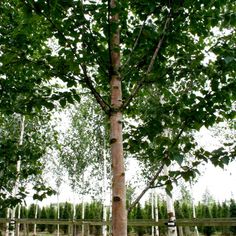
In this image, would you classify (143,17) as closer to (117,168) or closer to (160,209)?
(117,168)

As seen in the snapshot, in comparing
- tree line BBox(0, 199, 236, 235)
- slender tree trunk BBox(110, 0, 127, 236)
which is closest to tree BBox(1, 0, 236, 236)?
slender tree trunk BBox(110, 0, 127, 236)

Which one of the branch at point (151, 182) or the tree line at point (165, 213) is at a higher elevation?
the branch at point (151, 182)

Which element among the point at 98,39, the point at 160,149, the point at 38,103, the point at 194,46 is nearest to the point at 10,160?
the point at 38,103

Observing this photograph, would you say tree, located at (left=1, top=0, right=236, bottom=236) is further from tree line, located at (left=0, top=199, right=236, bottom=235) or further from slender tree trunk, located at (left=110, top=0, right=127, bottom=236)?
tree line, located at (left=0, top=199, right=236, bottom=235)

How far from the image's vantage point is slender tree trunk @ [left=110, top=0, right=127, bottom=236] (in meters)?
2.19

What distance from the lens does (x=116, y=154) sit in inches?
91.8

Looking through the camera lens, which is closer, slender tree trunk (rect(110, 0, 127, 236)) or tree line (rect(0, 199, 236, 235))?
slender tree trunk (rect(110, 0, 127, 236))

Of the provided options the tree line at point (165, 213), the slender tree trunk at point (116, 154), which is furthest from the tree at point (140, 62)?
the tree line at point (165, 213)

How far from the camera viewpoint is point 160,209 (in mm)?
28656

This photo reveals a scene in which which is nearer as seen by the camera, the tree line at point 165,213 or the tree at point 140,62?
the tree at point 140,62

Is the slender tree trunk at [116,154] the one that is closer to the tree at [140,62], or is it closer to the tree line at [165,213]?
the tree at [140,62]

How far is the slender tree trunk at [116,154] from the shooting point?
2.19 metres

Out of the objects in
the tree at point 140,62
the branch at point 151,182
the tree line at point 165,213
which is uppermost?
the tree at point 140,62

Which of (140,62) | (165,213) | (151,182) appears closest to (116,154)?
(151,182)
